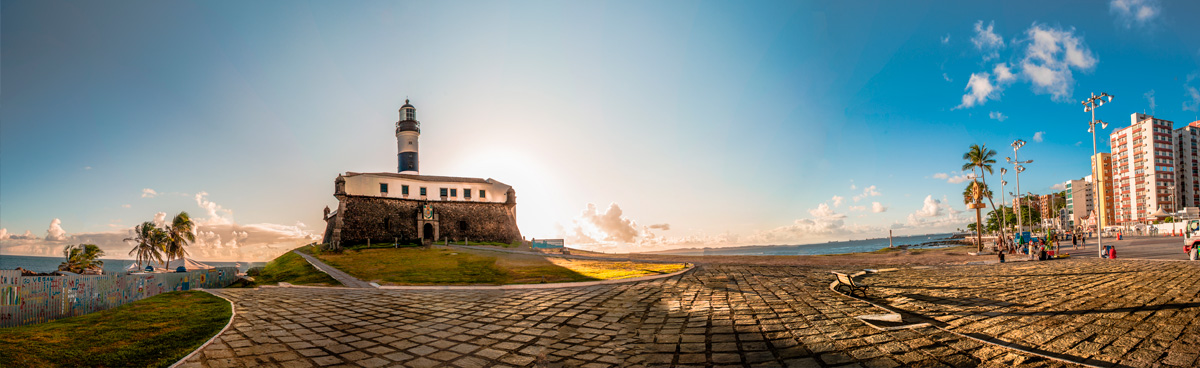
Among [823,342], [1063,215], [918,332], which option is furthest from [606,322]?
[1063,215]

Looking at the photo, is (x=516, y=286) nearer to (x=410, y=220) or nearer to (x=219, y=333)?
(x=219, y=333)

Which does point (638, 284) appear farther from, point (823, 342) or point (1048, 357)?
point (1048, 357)

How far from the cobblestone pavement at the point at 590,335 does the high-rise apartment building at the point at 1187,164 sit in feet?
412

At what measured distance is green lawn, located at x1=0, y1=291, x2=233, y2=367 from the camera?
563cm

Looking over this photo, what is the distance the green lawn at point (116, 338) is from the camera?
5.63 metres

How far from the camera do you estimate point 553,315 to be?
8.30 metres

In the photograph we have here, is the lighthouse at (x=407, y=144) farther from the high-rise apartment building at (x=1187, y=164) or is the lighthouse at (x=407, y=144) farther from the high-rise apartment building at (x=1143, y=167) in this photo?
the high-rise apartment building at (x=1187, y=164)

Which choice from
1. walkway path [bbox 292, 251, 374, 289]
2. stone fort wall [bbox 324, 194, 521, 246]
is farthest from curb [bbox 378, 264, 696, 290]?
stone fort wall [bbox 324, 194, 521, 246]

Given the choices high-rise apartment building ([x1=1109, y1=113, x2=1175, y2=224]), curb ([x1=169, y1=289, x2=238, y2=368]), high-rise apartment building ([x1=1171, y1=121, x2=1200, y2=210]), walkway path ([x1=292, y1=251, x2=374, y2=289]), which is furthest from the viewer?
high-rise apartment building ([x1=1171, y1=121, x2=1200, y2=210])

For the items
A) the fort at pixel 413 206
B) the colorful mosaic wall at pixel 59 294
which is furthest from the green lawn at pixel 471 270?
the fort at pixel 413 206

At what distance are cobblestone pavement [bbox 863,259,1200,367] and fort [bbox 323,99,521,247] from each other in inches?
1417

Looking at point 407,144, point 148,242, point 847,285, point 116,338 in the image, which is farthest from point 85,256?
point 847,285

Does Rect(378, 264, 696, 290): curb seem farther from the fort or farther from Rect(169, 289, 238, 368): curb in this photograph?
the fort

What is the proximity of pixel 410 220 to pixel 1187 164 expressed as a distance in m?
134
